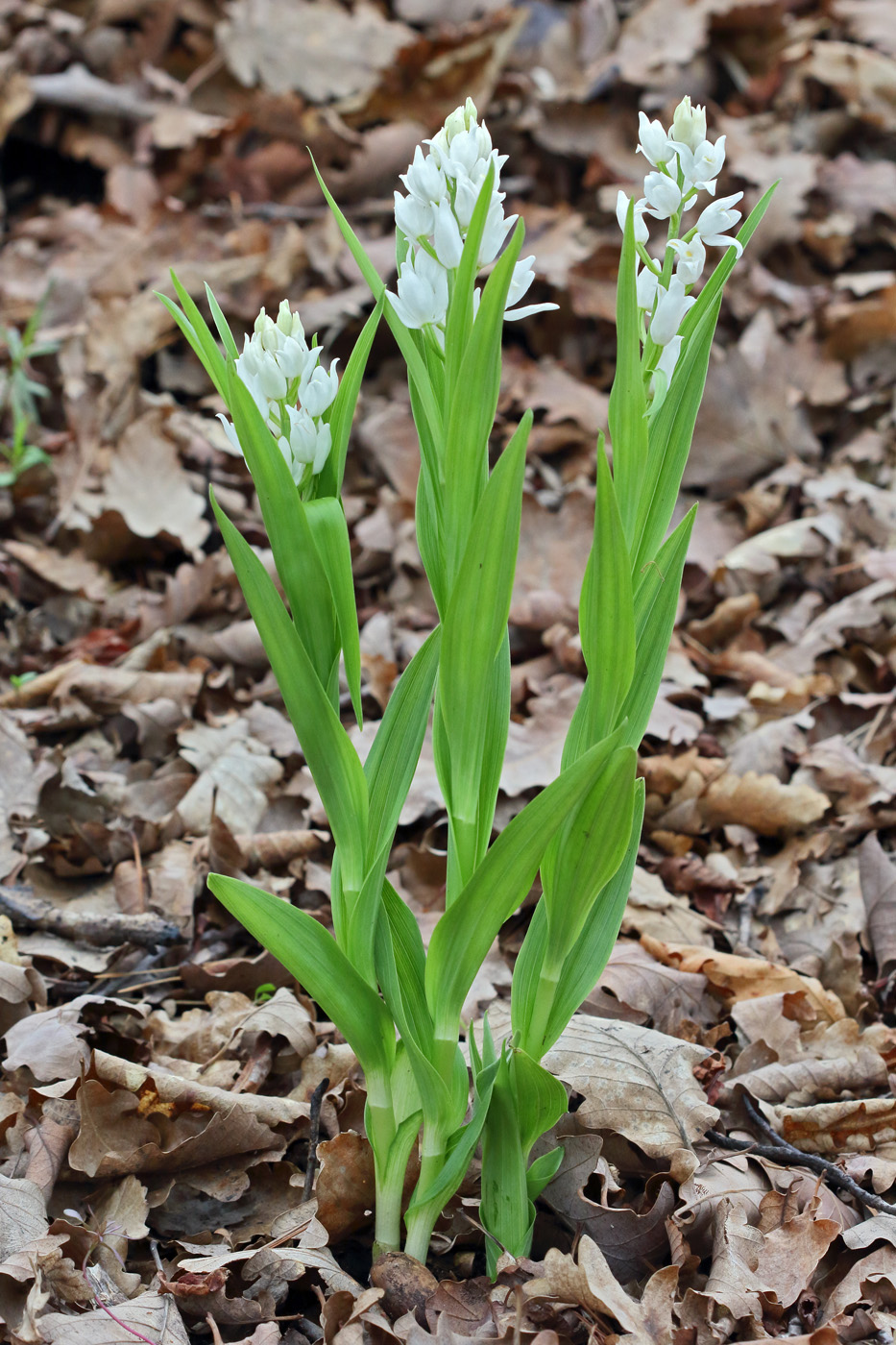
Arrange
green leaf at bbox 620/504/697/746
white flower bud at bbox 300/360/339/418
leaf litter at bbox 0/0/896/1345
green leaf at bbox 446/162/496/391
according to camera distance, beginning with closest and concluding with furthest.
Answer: green leaf at bbox 446/162/496/391 → white flower bud at bbox 300/360/339/418 → green leaf at bbox 620/504/697/746 → leaf litter at bbox 0/0/896/1345

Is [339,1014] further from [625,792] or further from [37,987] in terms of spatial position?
[37,987]

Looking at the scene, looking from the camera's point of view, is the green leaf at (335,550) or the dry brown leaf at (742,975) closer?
the green leaf at (335,550)

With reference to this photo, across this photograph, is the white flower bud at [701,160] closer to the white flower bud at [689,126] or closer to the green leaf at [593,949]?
the white flower bud at [689,126]

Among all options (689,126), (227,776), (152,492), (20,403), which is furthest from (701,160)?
(20,403)

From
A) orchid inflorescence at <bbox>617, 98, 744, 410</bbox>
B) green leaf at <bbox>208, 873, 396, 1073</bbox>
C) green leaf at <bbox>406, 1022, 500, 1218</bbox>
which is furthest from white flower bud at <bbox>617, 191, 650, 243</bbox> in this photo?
green leaf at <bbox>406, 1022, 500, 1218</bbox>

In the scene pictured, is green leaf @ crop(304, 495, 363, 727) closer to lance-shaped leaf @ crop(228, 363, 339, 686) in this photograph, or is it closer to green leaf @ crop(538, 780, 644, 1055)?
lance-shaped leaf @ crop(228, 363, 339, 686)

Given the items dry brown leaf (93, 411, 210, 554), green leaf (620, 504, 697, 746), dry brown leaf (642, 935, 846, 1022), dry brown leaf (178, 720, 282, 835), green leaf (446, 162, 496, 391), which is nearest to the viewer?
green leaf (446, 162, 496, 391)

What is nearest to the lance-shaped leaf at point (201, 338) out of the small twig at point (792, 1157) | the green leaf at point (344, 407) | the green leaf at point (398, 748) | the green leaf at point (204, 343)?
the green leaf at point (204, 343)
